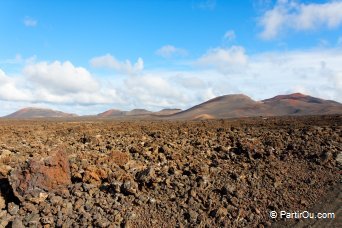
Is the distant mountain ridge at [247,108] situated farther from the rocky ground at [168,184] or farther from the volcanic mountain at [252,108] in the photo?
the rocky ground at [168,184]

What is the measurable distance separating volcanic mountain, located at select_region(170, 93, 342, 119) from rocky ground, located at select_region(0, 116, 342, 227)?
254 ft

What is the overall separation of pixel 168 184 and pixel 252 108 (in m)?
102

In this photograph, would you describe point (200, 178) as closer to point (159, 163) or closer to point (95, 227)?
point (159, 163)

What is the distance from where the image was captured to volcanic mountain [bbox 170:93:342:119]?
316 feet

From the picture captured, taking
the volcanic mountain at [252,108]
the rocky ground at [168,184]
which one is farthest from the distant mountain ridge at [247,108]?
the rocky ground at [168,184]

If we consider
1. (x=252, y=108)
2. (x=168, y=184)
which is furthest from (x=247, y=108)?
(x=168, y=184)

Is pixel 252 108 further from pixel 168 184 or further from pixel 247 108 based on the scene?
pixel 168 184

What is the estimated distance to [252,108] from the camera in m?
108

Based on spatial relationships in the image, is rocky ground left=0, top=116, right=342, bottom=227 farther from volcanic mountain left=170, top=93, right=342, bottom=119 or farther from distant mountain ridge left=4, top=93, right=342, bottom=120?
volcanic mountain left=170, top=93, right=342, bottom=119

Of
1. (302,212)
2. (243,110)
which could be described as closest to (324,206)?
(302,212)

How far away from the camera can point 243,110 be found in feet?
343

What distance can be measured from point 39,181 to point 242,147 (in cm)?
550

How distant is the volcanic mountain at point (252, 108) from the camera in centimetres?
9631

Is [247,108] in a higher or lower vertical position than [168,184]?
higher
